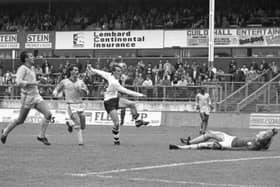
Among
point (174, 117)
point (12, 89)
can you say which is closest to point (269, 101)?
point (174, 117)

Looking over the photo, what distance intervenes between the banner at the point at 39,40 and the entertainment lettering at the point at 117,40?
139 inches

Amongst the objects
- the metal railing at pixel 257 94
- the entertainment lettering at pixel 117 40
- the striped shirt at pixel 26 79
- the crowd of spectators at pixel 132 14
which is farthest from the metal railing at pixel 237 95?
the striped shirt at pixel 26 79

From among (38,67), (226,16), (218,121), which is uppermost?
(226,16)

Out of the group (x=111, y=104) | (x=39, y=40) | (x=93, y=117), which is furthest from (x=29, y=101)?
(x=39, y=40)

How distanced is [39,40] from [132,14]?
21.2 ft

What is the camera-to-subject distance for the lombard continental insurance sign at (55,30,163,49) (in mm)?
44094

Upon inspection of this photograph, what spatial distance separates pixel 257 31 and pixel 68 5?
51.3 ft

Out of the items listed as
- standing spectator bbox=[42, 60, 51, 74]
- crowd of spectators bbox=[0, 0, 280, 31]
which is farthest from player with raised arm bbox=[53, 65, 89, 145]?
crowd of spectators bbox=[0, 0, 280, 31]

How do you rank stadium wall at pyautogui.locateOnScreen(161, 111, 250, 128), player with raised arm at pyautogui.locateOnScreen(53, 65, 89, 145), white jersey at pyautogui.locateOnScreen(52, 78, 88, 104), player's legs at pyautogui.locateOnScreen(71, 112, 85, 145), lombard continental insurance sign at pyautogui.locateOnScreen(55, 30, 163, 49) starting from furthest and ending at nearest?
1. lombard continental insurance sign at pyautogui.locateOnScreen(55, 30, 163, 49)
2. stadium wall at pyautogui.locateOnScreen(161, 111, 250, 128)
3. white jersey at pyautogui.locateOnScreen(52, 78, 88, 104)
4. player with raised arm at pyautogui.locateOnScreen(53, 65, 89, 145)
5. player's legs at pyautogui.locateOnScreen(71, 112, 85, 145)

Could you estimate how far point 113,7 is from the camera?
49.2 m

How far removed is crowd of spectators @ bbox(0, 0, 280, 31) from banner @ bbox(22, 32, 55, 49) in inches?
35.6

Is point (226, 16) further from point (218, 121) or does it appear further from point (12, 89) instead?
point (12, 89)

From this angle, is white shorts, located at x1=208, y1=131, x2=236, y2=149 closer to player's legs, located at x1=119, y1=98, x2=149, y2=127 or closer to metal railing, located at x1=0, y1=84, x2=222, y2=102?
player's legs, located at x1=119, y1=98, x2=149, y2=127

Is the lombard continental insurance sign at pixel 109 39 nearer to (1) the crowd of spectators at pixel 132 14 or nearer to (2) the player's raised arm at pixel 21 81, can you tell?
(1) the crowd of spectators at pixel 132 14
